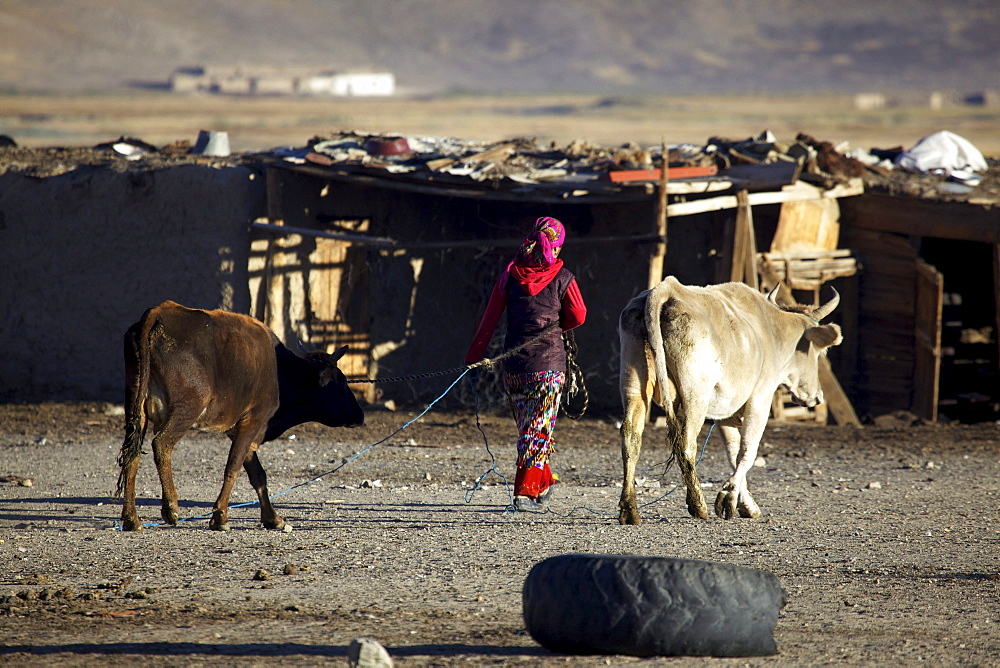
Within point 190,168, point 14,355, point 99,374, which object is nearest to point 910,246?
point 190,168

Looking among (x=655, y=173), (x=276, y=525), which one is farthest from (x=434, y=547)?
(x=655, y=173)

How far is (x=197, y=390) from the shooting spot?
7.36 m

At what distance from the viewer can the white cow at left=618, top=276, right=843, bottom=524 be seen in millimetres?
7598

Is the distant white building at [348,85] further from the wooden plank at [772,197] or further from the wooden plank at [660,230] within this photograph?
the wooden plank at [660,230]

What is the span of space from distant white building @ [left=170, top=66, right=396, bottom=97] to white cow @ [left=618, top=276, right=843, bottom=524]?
317ft

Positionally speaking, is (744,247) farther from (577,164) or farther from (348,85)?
(348,85)

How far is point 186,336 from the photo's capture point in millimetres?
7336

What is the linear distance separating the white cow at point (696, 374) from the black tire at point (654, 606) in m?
2.59

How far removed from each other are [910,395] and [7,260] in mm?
9557

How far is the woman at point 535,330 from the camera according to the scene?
7.89 meters

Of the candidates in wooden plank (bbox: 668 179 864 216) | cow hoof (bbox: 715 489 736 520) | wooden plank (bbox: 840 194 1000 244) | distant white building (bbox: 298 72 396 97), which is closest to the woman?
cow hoof (bbox: 715 489 736 520)

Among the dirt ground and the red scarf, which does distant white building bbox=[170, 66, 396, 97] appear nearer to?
the dirt ground

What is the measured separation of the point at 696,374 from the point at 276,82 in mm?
102798

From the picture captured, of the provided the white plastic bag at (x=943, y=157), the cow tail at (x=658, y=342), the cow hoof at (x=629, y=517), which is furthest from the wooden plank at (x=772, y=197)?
the cow hoof at (x=629, y=517)
